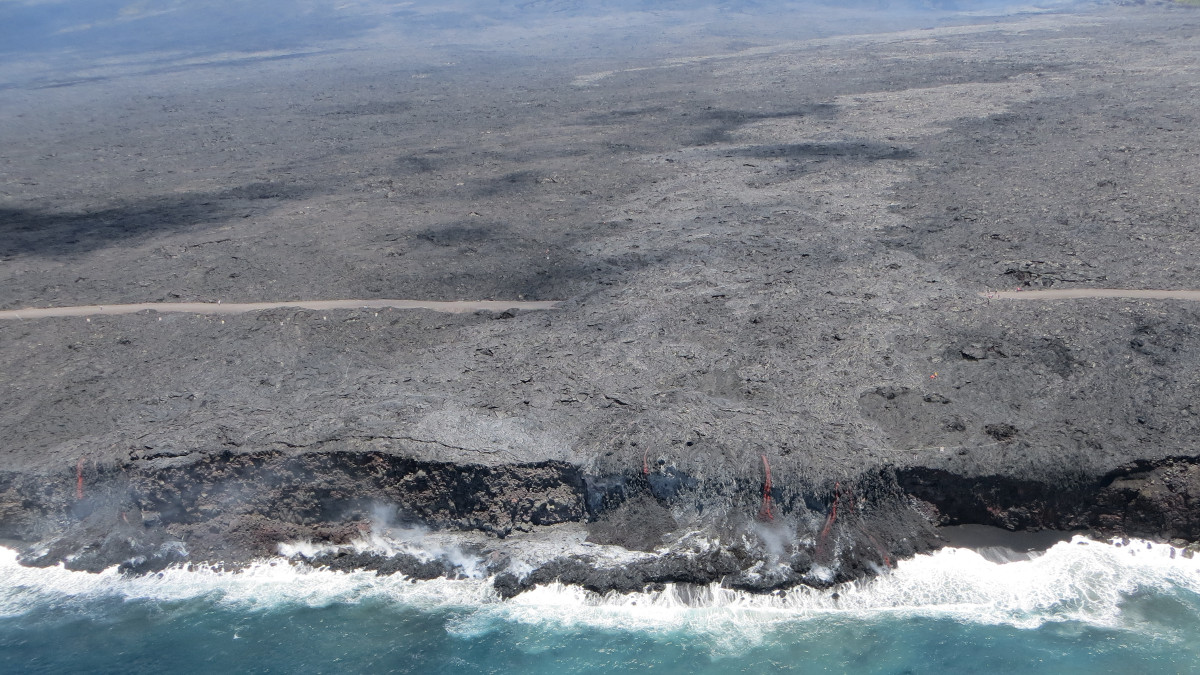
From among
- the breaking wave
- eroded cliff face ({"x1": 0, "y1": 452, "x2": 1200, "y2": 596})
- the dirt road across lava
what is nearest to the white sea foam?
the breaking wave

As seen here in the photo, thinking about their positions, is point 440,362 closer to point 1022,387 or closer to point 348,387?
point 348,387

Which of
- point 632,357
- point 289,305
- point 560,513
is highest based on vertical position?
point 289,305

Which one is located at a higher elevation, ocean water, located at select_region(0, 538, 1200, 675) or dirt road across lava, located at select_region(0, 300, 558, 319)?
dirt road across lava, located at select_region(0, 300, 558, 319)

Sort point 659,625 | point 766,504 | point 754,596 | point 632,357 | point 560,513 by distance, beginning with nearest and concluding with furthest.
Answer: point 659,625
point 754,596
point 766,504
point 560,513
point 632,357

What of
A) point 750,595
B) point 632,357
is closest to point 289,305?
point 632,357

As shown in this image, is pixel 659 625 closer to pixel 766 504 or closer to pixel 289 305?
pixel 766 504

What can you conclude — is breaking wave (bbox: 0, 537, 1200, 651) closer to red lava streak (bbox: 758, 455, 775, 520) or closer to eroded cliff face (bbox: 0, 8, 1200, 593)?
eroded cliff face (bbox: 0, 8, 1200, 593)

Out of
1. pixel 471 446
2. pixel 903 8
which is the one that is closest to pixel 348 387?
pixel 471 446
